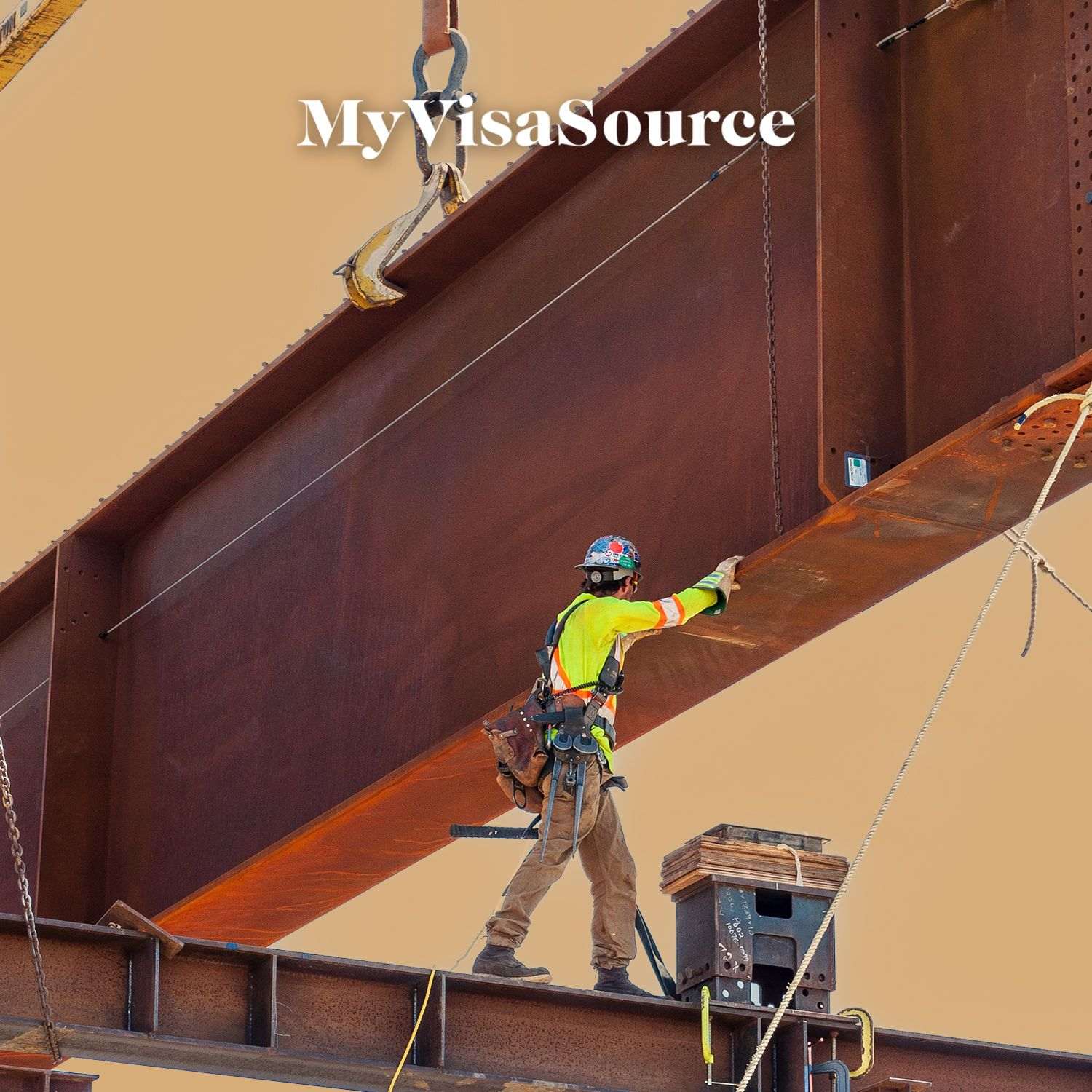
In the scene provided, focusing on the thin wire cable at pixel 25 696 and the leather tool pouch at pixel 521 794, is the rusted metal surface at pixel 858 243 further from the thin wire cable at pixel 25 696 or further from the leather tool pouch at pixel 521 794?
the thin wire cable at pixel 25 696

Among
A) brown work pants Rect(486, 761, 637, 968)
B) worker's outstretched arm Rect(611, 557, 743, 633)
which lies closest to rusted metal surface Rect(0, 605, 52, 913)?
brown work pants Rect(486, 761, 637, 968)

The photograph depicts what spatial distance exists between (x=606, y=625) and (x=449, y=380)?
3.41 meters

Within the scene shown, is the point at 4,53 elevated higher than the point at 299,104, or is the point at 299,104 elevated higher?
the point at 299,104

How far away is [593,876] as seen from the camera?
11094 mm

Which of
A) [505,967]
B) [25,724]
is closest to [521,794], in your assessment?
[505,967]

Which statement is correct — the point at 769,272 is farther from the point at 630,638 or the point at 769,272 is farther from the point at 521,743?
the point at 521,743

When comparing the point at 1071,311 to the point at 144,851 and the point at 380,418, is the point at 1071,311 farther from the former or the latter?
the point at 144,851

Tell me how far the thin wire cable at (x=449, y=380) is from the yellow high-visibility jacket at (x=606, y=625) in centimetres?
225

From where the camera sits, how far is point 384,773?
13336mm

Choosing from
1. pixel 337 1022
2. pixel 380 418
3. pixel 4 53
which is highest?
pixel 4 53

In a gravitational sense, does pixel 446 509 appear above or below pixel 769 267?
below

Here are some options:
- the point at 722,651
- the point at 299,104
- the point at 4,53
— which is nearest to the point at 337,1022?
the point at 722,651

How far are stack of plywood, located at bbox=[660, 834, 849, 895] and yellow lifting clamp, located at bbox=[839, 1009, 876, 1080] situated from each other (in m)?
0.77

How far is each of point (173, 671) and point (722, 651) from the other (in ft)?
17.9
